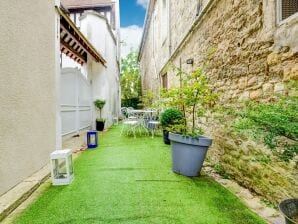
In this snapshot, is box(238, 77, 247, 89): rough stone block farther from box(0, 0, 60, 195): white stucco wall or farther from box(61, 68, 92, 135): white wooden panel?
box(61, 68, 92, 135): white wooden panel

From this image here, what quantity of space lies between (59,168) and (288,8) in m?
3.31

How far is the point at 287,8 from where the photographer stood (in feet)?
7.88

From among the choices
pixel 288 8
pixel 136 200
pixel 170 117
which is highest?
pixel 288 8

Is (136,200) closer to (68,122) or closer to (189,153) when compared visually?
(189,153)

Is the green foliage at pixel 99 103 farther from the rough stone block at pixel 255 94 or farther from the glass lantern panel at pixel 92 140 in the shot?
the rough stone block at pixel 255 94

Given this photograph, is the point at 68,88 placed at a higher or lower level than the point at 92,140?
higher

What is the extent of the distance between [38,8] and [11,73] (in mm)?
1384

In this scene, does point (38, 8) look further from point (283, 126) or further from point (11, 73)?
point (283, 126)

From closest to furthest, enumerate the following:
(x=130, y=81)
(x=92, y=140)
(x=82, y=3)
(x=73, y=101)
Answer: (x=92, y=140) → (x=73, y=101) → (x=82, y=3) → (x=130, y=81)

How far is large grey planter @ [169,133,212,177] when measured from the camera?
3500mm

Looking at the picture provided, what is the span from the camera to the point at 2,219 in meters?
2.30

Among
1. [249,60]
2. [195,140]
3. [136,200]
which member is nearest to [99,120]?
[195,140]

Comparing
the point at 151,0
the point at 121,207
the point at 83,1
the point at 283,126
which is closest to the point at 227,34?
the point at 283,126

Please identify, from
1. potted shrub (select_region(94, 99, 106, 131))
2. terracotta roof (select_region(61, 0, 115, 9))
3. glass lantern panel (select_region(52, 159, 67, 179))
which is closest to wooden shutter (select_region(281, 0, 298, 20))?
glass lantern panel (select_region(52, 159, 67, 179))
